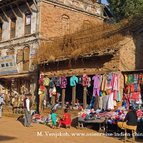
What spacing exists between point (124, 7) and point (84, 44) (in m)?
10.4

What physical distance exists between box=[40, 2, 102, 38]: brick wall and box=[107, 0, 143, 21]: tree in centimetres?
292

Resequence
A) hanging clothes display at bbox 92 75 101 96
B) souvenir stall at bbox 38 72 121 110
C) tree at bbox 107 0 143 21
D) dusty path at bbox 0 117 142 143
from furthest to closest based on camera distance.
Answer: tree at bbox 107 0 143 21 < hanging clothes display at bbox 92 75 101 96 < souvenir stall at bbox 38 72 121 110 < dusty path at bbox 0 117 142 143

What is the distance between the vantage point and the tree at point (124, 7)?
2950 centimetres

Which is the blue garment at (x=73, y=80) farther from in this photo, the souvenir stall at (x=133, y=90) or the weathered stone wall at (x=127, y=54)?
the souvenir stall at (x=133, y=90)

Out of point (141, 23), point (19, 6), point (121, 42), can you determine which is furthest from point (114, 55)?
point (19, 6)

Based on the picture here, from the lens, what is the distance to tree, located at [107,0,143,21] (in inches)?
1161

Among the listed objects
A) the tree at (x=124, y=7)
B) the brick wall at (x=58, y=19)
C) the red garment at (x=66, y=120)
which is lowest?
the red garment at (x=66, y=120)

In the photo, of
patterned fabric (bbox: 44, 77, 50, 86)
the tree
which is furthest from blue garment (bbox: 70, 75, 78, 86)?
the tree

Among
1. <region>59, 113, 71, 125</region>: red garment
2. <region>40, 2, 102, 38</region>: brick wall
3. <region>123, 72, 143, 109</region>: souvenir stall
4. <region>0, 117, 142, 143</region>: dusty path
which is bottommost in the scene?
<region>0, 117, 142, 143</region>: dusty path

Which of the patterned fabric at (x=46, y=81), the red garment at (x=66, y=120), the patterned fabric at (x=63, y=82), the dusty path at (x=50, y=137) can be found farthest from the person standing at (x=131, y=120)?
the patterned fabric at (x=46, y=81)

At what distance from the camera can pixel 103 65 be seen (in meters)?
20.3

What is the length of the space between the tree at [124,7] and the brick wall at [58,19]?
2.92m

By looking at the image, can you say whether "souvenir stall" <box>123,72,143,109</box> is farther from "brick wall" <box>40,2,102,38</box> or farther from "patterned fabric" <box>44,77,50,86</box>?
"brick wall" <box>40,2,102,38</box>

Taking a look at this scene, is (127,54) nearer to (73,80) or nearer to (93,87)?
(93,87)
